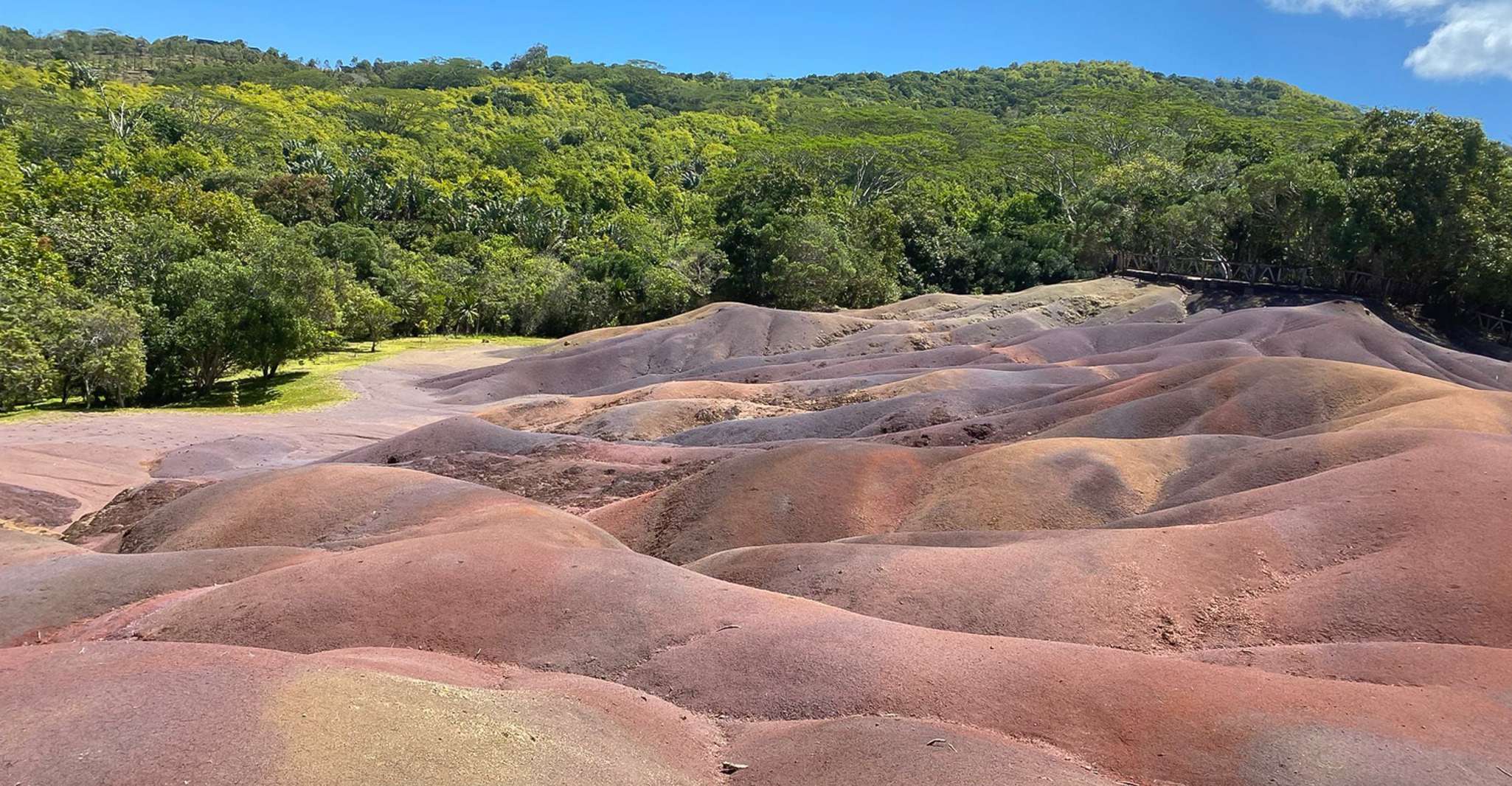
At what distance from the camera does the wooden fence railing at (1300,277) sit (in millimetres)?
47375

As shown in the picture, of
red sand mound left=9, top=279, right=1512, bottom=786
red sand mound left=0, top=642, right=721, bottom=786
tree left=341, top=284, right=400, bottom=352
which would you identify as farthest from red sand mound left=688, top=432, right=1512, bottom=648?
tree left=341, top=284, right=400, bottom=352

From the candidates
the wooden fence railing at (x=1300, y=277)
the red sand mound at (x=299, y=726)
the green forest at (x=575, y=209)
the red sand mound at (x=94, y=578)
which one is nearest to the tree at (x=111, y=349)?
the green forest at (x=575, y=209)

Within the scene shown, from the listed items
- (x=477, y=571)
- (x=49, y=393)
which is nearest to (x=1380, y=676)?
(x=477, y=571)

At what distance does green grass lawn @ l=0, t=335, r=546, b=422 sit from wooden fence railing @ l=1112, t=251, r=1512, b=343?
5205 cm

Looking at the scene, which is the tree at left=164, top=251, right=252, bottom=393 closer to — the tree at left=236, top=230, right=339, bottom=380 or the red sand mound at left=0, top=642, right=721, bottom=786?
the tree at left=236, top=230, right=339, bottom=380

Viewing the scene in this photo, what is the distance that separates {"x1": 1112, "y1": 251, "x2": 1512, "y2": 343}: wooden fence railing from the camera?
47375 millimetres

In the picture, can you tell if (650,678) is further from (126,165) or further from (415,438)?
(126,165)

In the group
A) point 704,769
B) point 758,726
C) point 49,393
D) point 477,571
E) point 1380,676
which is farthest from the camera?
point 49,393

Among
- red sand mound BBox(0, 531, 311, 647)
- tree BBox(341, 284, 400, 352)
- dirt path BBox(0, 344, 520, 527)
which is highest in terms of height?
tree BBox(341, 284, 400, 352)

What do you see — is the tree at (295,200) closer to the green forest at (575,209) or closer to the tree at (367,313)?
the green forest at (575,209)

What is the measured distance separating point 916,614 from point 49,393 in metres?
37.5

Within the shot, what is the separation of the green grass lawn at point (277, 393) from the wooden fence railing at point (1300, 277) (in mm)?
52054

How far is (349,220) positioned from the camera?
7269 centimetres

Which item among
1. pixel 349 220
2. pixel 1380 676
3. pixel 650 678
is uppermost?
pixel 349 220
